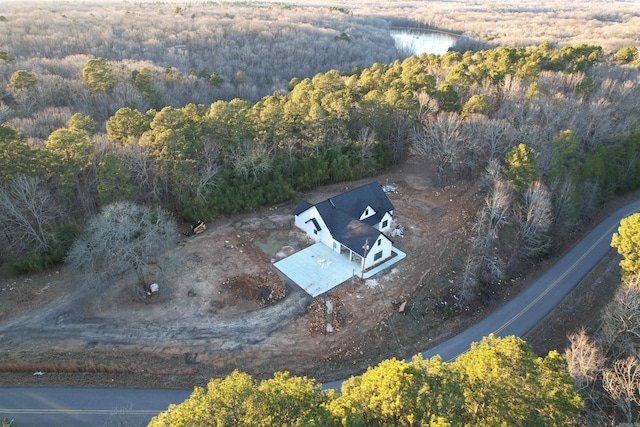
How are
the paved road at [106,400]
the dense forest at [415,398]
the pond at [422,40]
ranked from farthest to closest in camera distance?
the pond at [422,40]
the paved road at [106,400]
the dense forest at [415,398]

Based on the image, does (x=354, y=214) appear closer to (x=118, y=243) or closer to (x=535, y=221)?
(x=535, y=221)

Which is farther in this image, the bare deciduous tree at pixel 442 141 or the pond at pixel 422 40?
the pond at pixel 422 40

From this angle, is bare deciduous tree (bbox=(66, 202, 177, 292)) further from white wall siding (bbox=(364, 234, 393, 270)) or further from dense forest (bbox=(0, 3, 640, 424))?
white wall siding (bbox=(364, 234, 393, 270))

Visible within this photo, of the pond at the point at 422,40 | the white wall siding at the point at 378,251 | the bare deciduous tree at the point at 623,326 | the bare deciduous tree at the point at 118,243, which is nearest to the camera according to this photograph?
the bare deciduous tree at the point at 623,326

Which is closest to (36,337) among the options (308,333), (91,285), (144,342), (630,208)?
(91,285)

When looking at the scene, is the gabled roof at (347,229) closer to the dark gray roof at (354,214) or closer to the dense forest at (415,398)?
the dark gray roof at (354,214)

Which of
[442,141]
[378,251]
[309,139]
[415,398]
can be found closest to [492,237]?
[378,251]

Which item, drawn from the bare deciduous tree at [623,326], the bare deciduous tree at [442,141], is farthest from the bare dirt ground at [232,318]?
the bare deciduous tree at [442,141]

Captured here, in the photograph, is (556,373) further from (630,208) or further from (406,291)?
(630,208)
